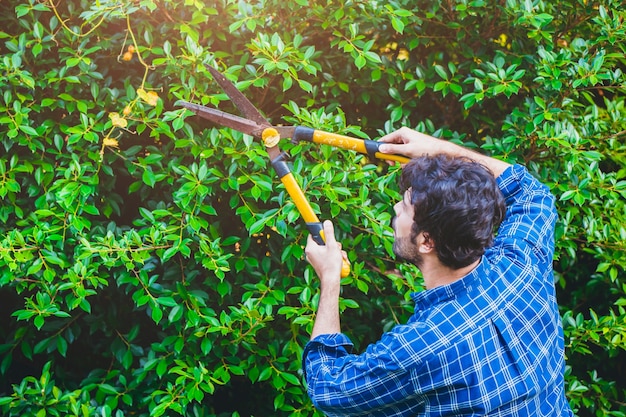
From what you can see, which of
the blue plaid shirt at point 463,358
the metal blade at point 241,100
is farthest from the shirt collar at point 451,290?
the metal blade at point 241,100

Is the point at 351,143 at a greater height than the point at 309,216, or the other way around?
the point at 351,143

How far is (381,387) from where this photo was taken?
1882mm

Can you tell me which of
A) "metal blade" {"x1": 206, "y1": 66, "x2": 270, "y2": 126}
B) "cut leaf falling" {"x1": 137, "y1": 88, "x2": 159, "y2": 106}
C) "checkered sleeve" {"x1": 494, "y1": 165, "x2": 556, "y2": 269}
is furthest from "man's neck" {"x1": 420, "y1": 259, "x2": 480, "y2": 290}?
"cut leaf falling" {"x1": 137, "y1": 88, "x2": 159, "y2": 106}

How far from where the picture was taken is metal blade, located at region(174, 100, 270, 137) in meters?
2.51

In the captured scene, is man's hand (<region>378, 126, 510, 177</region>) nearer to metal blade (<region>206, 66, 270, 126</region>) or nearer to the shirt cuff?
metal blade (<region>206, 66, 270, 126</region>)

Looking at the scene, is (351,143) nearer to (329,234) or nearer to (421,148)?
(421,148)

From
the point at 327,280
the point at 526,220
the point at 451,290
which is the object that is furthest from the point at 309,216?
the point at 526,220

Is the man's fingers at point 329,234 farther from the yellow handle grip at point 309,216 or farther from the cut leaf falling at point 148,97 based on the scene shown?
the cut leaf falling at point 148,97

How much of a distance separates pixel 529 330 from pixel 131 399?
6.13ft

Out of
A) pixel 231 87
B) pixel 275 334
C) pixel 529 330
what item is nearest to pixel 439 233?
pixel 529 330

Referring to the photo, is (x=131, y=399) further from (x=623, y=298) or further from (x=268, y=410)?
(x=623, y=298)

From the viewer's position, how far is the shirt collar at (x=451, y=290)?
1.99m

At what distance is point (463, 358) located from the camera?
73.9 inches

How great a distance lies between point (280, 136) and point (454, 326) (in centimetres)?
101
